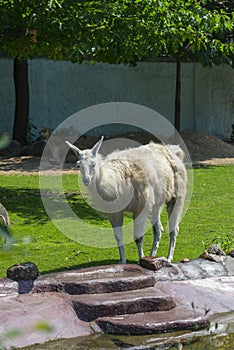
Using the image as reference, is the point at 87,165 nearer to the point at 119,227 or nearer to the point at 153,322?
the point at 119,227

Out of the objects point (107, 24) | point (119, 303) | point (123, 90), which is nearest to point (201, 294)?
point (119, 303)

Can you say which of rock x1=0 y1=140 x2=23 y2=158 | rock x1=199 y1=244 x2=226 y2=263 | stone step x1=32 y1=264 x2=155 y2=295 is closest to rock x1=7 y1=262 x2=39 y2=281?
stone step x1=32 y1=264 x2=155 y2=295

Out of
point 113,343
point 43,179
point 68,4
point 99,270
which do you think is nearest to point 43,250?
point 99,270

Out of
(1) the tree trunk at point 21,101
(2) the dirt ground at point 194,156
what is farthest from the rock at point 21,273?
(1) the tree trunk at point 21,101

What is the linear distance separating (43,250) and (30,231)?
4.13ft

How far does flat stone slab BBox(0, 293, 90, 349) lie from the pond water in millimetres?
86

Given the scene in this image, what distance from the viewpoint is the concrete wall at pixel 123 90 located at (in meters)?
20.6

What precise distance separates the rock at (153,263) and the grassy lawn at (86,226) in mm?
1208

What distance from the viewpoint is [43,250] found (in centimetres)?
938

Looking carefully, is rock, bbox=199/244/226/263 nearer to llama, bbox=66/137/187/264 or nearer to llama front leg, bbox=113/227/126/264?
llama, bbox=66/137/187/264

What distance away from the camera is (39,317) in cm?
650

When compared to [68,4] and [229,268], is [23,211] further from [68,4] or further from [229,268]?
[229,268]

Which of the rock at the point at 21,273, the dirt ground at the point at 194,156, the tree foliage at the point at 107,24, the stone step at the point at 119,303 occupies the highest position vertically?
the tree foliage at the point at 107,24

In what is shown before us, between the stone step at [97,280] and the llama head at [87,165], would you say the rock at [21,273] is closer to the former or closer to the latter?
the stone step at [97,280]
